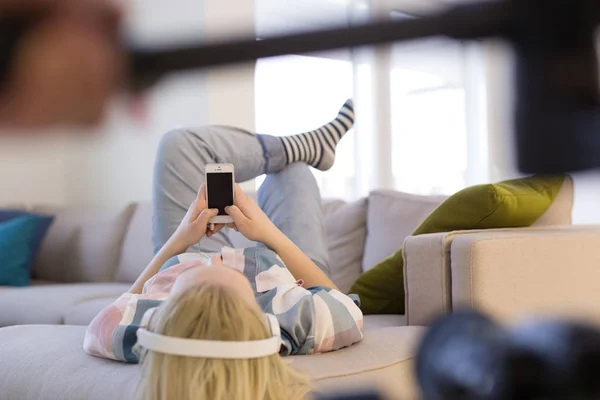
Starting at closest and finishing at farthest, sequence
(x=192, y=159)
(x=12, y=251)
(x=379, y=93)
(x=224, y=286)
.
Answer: (x=224, y=286), (x=192, y=159), (x=12, y=251), (x=379, y=93)

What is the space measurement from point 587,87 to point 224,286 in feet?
2.76

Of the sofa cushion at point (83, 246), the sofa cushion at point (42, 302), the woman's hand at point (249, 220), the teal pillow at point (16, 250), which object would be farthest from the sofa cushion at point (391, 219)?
the teal pillow at point (16, 250)

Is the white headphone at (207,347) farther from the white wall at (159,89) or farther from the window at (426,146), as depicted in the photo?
the window at (426,146)

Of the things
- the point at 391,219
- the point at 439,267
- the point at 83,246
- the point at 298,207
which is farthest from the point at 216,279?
the point at 83,246

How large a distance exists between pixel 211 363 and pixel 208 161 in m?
1.02

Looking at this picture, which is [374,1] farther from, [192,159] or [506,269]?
[192,159]

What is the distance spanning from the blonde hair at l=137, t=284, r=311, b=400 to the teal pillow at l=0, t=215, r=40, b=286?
2113 millimetres

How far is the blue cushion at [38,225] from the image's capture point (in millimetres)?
3098

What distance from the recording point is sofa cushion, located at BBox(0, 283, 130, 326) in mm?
2402

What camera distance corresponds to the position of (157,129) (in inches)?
8.4

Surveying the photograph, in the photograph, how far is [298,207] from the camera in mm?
1951

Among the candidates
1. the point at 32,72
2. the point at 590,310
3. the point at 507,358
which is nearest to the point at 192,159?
the point at 590,310

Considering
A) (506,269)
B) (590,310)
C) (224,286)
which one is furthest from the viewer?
(590,310)

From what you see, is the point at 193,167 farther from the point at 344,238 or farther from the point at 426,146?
the point at 426,146
